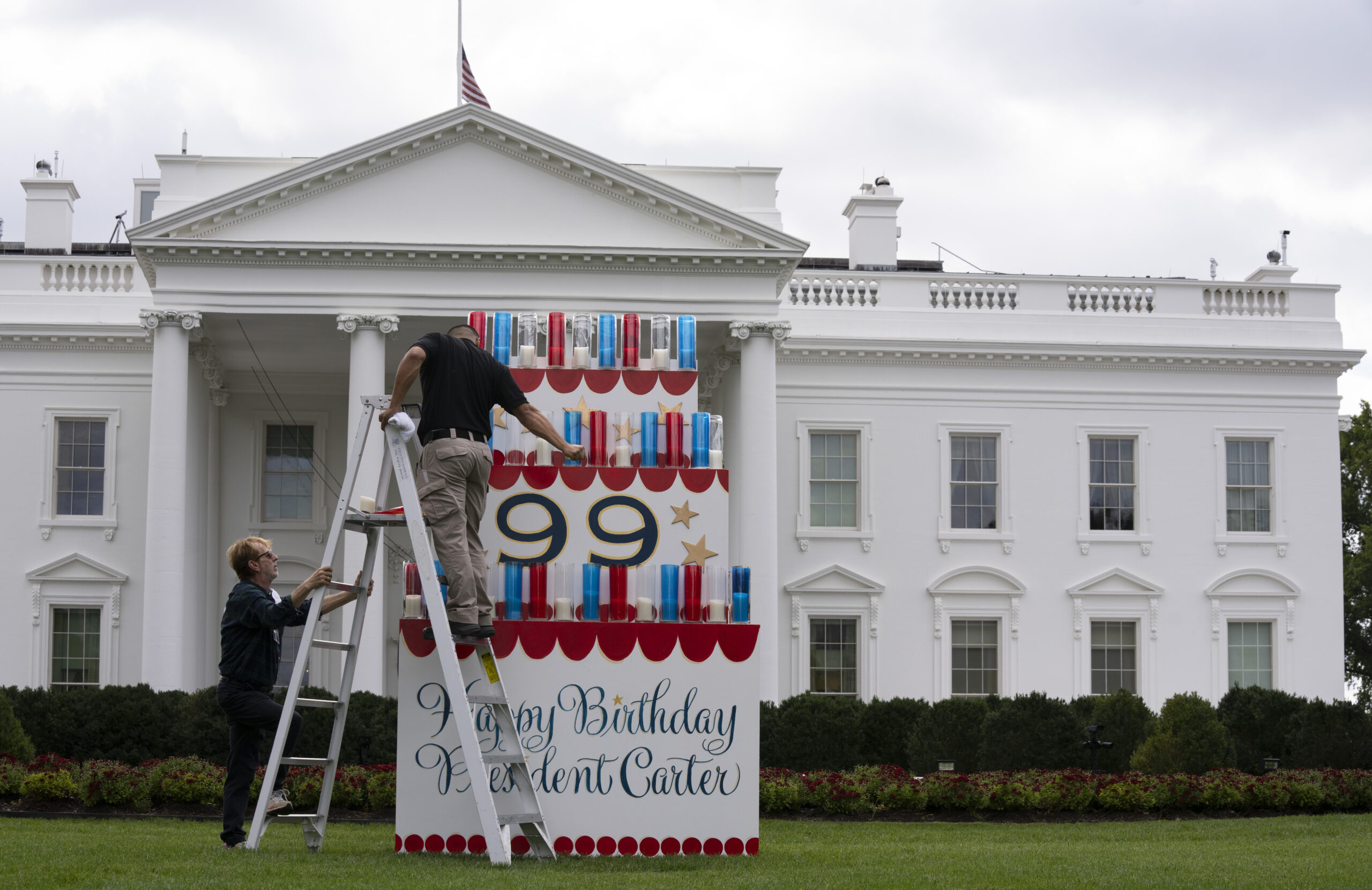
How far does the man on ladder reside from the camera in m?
9.02

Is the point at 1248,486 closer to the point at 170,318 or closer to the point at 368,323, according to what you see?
the point at 368,323

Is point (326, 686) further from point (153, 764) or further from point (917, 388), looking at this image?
point (917, 388)

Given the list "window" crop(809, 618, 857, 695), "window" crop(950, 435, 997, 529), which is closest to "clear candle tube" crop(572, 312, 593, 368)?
"window" crop(809, 618, 857, 695)

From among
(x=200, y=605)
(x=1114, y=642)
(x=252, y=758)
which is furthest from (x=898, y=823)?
(x=200, y=605)

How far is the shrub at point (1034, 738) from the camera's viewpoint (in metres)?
21.2

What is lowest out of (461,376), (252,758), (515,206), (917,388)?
(252,758)

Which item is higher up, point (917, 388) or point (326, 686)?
point (917, 388)

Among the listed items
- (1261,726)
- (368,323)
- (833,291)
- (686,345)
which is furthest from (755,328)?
(686,345)

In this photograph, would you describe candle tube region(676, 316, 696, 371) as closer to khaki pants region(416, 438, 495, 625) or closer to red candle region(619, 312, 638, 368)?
red candle region(619, 312, 638, 368)

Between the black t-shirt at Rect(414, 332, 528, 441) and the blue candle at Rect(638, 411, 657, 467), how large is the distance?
4.02 ft

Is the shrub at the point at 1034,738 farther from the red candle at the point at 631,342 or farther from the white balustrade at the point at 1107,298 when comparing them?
the red candle at the point at 631,342

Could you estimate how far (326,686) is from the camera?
28188 millimetres

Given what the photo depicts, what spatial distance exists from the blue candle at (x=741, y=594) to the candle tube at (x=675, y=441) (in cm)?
91

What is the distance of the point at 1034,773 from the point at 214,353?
17.8 metres
